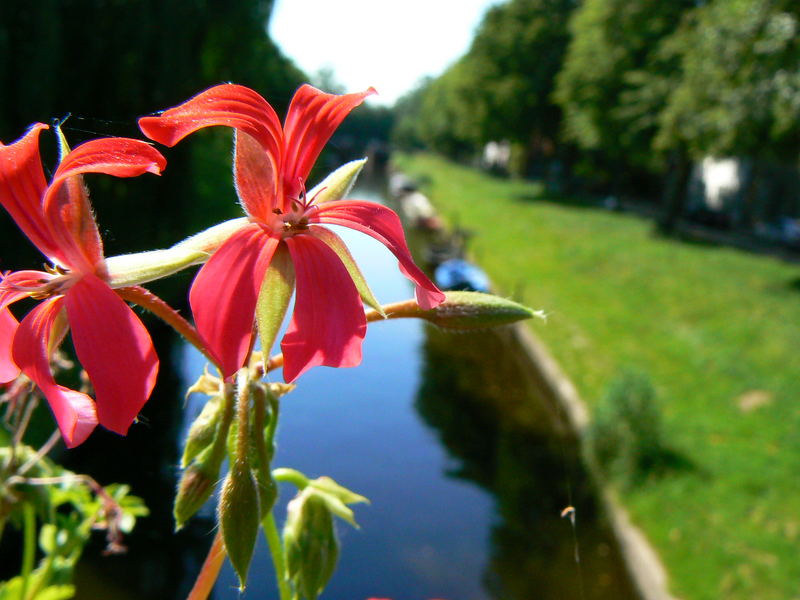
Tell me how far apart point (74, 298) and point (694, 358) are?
1025 cm

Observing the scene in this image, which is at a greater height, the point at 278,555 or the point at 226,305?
the point at 226,305

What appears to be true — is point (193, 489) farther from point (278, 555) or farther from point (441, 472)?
point (441, 472)

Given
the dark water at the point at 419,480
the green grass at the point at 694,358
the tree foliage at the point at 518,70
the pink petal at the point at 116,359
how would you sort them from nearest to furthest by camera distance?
the pink petal at the point at 116,359, the dark water at the point at 419,480, the green grass at the point at 694,358, the tree foliage at the point at 518,70

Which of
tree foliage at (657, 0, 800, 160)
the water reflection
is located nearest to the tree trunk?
tree foliage at (657, 0, 800, 160)

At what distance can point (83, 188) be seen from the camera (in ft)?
1.65

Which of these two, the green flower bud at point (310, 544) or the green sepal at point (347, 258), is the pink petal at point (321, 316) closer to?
the green sepal at point (347, 258)

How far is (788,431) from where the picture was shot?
742cm

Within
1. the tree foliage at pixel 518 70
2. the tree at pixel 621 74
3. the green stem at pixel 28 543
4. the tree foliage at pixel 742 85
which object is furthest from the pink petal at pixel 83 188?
the tree foliage at pixel 518 70

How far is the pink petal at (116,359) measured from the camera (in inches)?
16.6

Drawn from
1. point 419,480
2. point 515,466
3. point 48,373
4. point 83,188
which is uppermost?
point 83,188

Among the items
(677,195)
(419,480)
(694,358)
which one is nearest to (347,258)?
(419,480)

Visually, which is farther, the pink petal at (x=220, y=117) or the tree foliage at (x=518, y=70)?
the tree foliage at (x=518, y=70)

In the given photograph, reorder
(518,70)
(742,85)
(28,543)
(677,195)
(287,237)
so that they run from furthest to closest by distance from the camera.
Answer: (518,70), (677,195), (742,85), (28,543), (287,237)

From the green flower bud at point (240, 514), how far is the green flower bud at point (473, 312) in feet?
0.67
